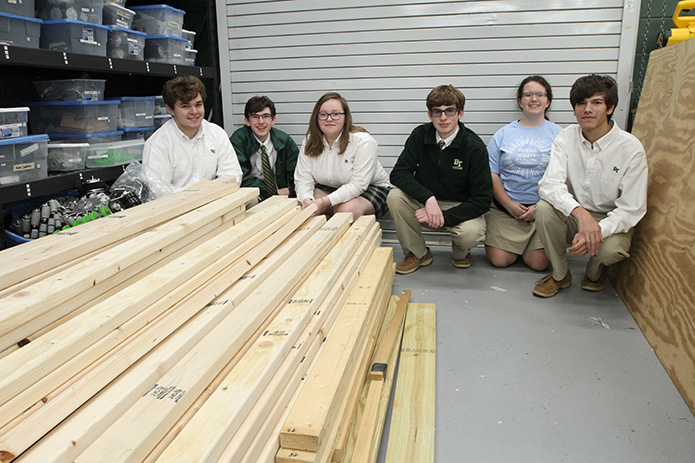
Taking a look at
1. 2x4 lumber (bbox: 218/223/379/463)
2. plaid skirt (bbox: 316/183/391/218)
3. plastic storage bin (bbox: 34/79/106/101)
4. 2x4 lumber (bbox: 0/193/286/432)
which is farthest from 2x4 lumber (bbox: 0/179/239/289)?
plaid skirt (bbox: 316/183/391/218)

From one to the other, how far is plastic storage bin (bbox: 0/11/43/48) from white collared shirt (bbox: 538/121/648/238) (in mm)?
3037

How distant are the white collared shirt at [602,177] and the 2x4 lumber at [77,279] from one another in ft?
6.93

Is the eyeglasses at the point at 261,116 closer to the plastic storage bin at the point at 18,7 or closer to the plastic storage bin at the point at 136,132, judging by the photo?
the plastic storage bin at the point at 136,132

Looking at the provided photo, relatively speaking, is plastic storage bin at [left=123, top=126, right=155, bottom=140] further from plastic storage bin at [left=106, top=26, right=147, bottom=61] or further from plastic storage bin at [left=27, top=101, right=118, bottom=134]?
plastic storage bin at [left=106, top=26, right=147, bottom=61]

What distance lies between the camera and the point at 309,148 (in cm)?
377

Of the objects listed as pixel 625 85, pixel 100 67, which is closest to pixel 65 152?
pixel 100 67

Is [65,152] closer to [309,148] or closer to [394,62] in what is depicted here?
[309,148]

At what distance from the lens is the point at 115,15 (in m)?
3.28

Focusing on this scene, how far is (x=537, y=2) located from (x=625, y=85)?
917 mm

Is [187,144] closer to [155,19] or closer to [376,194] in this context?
[155,19]

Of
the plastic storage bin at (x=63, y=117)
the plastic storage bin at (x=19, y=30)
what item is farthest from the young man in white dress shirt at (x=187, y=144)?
the plastic storage bin at (x=19, y=30)

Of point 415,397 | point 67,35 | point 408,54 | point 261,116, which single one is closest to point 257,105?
point 261,116

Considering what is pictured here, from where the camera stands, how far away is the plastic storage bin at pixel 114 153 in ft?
10.5

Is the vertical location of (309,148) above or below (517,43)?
below
